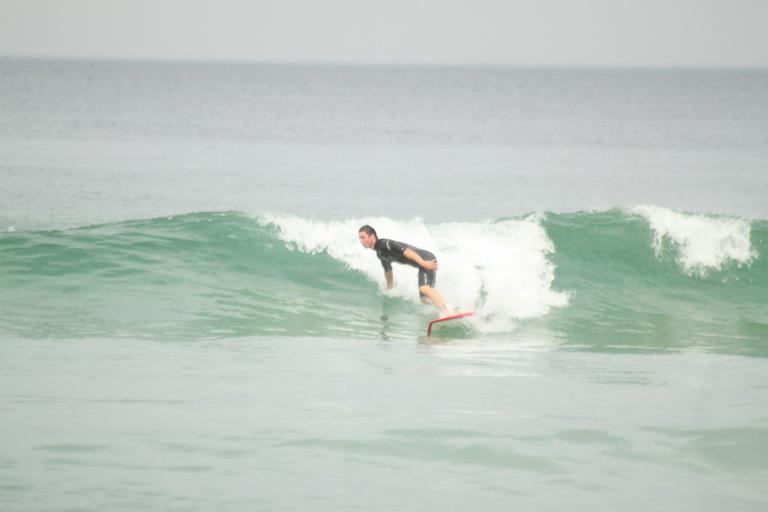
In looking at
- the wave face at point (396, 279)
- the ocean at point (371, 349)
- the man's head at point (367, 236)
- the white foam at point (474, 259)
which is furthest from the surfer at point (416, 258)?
the white foam at point (474, 259)

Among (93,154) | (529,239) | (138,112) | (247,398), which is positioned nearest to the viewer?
(247,398)

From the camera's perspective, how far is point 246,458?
7387 millimetres

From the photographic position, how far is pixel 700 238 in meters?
18.7

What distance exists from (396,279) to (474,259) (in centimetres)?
153

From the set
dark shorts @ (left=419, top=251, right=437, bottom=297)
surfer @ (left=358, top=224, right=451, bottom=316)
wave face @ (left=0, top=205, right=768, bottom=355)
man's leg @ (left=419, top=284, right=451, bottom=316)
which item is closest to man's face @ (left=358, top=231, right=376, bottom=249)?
surfer @ (left=358, top=224, right=451, bottom=316)

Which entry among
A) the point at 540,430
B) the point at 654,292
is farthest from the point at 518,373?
the point at 654,292

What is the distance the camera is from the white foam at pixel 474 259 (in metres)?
15.0

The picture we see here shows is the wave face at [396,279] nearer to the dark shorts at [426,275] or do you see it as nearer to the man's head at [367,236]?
the dark shorts at [426,275]

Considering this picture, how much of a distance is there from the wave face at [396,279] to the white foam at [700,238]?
3cm

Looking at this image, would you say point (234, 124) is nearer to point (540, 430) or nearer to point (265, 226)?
point (265, 226)

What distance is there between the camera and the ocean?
7098 mm

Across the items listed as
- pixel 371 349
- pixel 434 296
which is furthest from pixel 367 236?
pixel 371 349

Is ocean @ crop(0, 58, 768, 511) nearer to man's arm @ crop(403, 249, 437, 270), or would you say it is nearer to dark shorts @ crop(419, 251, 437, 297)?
dark shorts @ crop(419, 251, 437, 297)

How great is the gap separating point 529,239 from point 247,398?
10.3 metres
